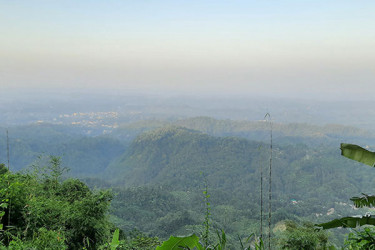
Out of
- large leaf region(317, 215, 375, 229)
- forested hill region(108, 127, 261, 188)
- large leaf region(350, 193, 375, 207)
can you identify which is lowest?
forested hill region(108, 127, 261, 188)

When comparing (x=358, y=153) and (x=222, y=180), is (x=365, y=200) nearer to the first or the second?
(x=358, y=153)

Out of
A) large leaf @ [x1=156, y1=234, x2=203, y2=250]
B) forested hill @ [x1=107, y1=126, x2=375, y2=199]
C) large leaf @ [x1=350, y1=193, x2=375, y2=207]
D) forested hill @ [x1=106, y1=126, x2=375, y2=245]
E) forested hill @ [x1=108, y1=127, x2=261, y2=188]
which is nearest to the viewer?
large leaf @ [x1=156, y1=234, x2=203, y2=250]

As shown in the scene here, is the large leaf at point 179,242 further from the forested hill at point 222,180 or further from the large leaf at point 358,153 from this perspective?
the forested hill at point 222,180

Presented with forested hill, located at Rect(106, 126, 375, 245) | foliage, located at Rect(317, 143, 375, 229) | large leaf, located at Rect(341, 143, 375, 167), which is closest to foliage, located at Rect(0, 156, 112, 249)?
foliage, located at Rect(317, 143, 375, 229)

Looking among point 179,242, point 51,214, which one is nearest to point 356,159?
→ point 179,242

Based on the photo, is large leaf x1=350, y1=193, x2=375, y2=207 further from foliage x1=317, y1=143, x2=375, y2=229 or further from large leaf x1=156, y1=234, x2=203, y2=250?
large leaf x1=156, y1=234, x2=203, y2=250

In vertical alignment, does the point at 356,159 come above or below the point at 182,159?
above

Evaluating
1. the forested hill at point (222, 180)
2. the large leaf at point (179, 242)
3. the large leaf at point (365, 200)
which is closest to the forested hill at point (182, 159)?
the forested hill at point (222, 180)

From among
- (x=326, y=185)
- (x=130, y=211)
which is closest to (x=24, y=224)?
(x=130, y=211)

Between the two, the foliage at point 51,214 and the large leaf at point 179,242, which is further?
the foliage at point 51,214

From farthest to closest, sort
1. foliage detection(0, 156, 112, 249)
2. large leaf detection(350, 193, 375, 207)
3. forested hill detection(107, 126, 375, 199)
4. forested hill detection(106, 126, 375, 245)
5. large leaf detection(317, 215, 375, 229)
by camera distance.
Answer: forested hill detection(107, 126, 375, 199), forested hill detection(106, 126, 375, 245), foliage detection(0, 156, 112, 249), large leaf detection(350, 193, 375, 207), large leaf detection(317, 215, 375, 229)

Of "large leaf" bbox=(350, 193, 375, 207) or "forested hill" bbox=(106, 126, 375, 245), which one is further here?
"forested hill" bbox=(106, 126, 375, 245)
